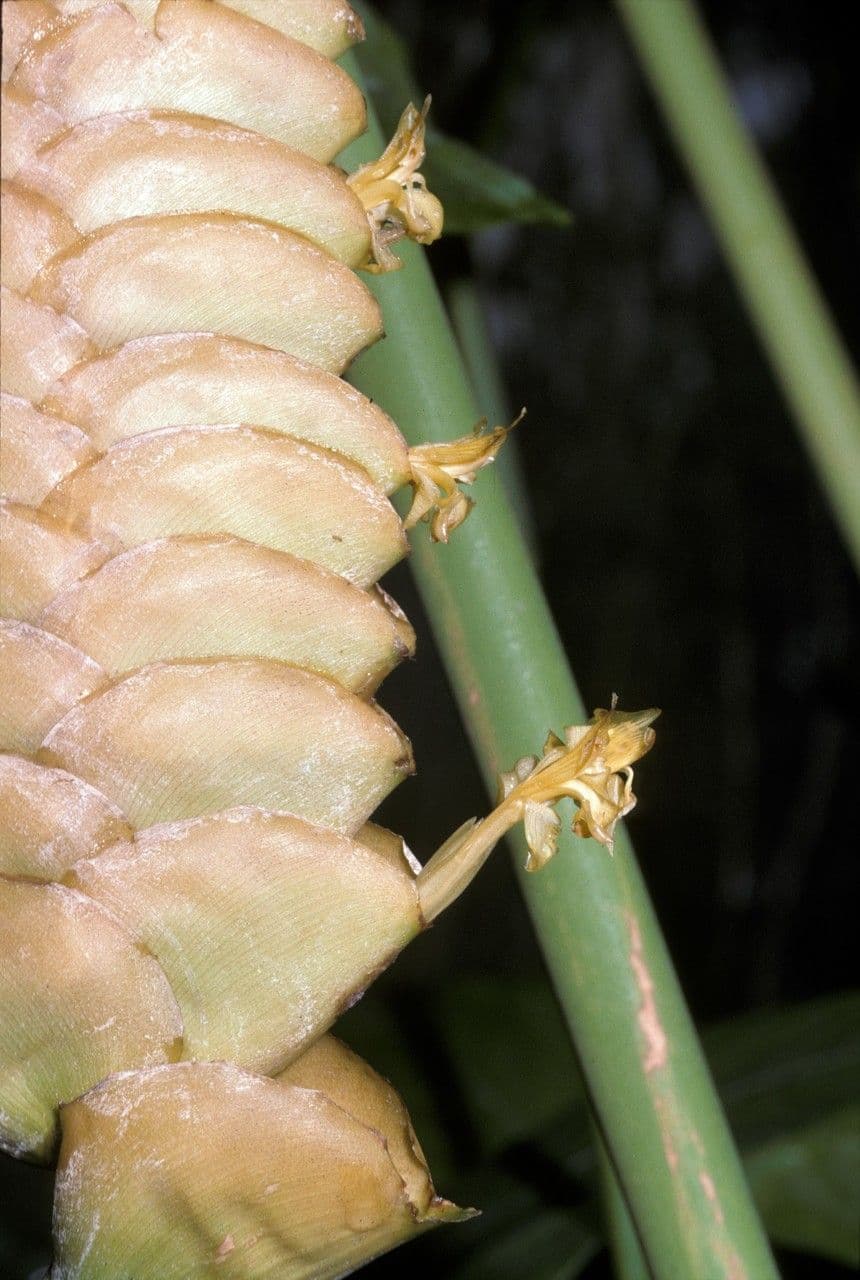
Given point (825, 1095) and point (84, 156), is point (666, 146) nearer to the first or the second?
point (825, 1095)

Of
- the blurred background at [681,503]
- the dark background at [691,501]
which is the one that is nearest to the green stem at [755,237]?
the blurred background at [681,503]

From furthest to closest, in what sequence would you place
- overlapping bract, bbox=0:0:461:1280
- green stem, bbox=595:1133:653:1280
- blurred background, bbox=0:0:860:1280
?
blurred background, bbox=0:0:860:1280 → green stem, bbox=595:1133:653:1280 → overlapping bract, bbox=0:0:461:1280

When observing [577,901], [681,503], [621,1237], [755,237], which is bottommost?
[681,503]

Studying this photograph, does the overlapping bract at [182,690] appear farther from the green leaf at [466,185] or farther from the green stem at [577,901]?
the green leaf at [466,185]

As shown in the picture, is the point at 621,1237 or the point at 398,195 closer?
the point at 398,195

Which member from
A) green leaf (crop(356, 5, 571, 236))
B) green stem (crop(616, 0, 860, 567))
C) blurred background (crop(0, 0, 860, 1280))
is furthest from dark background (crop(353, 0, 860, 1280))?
green stem (crop(616, 0, 860, 567))

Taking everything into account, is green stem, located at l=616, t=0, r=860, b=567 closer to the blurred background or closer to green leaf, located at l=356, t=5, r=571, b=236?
green leaf, located at l=356, t=5, r=571, b=236

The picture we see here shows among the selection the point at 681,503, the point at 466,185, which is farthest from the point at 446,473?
the point at 681,503

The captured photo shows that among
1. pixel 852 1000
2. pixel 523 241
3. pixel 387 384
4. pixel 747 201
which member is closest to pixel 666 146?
pixel 523 241

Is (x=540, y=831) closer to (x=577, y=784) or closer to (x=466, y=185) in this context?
(x=577, y=784)
